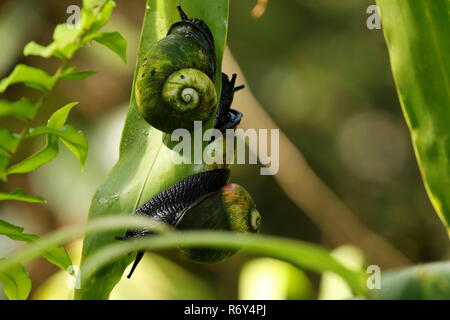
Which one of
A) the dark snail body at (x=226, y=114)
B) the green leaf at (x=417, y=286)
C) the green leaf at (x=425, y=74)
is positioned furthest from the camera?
the dark snail body at (x=226, y=114)

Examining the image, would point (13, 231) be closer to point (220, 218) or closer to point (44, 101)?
point (44, 101)

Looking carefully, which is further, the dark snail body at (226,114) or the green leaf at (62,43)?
the dark snail body at (226,114)

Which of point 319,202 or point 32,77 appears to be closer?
point 32,77

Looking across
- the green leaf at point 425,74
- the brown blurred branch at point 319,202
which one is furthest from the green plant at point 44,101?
the brown blurred branch at point 319,202

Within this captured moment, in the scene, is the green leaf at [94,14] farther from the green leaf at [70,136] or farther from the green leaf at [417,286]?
the green leaf at [417,286]

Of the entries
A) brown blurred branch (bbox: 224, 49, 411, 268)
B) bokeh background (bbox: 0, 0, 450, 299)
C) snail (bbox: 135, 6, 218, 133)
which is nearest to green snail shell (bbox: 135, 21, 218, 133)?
snail (bbox: 135, 6, 218, 133)

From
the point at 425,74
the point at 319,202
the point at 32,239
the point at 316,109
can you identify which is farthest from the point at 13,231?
the point at 316,109
